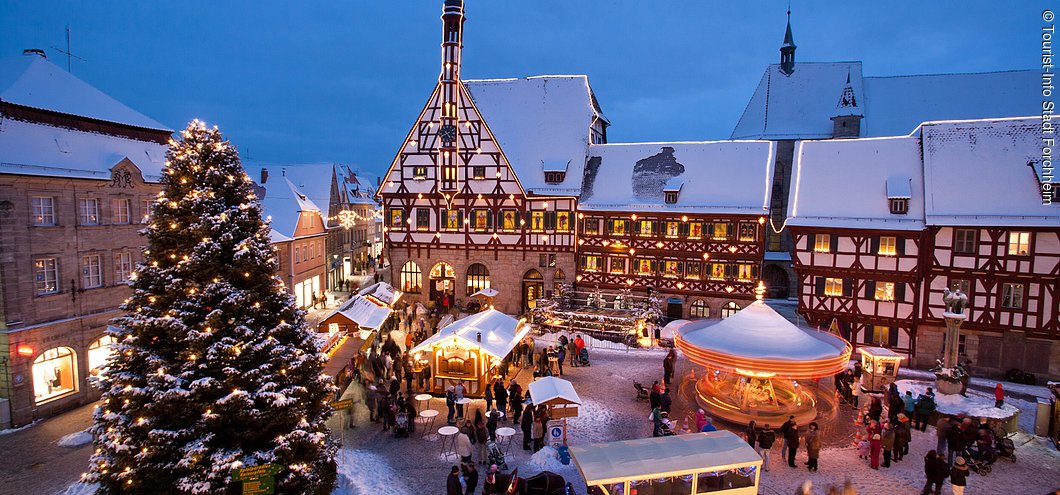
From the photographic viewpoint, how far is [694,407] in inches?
715

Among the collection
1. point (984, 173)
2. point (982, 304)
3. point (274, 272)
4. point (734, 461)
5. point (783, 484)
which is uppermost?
point (984, 173)

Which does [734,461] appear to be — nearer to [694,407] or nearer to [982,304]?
[694,407]

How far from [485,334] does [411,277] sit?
1564cm

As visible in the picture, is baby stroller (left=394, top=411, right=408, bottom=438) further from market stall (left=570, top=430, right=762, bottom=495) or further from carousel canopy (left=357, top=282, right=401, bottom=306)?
carousel canopy (left=357, top=282, right=401, bottom=306)

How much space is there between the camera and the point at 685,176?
102 feet

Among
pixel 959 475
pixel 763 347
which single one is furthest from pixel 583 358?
pixel 959 475

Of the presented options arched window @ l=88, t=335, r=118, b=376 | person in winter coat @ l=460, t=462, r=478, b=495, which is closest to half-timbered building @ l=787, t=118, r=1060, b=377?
person in winter coat @ l=460, t=462, r=478, b=495

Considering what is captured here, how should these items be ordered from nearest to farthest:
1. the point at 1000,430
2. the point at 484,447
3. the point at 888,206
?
the point at 484,447 → the point at 1000,430 → the point at 888,206

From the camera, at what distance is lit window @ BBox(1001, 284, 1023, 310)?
2188cm

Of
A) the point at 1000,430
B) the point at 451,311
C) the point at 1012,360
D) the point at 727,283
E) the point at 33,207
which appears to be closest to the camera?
the point at 1000,430

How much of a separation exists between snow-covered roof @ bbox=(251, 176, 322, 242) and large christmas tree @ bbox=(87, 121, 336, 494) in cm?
2410

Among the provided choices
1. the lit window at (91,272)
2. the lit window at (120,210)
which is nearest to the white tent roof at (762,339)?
the lit window at (91,272)

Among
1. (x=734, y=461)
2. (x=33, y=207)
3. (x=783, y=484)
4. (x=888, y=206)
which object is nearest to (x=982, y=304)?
(x=888, y=206)

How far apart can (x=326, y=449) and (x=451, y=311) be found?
69.4 ft
